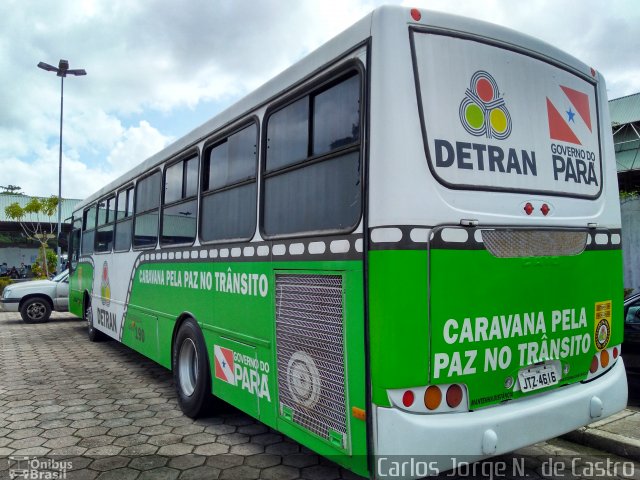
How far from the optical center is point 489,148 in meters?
3.04

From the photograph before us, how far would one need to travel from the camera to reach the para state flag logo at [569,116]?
11.2 feet

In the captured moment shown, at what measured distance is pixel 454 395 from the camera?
277cm

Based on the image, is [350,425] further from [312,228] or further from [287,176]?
[287,176]

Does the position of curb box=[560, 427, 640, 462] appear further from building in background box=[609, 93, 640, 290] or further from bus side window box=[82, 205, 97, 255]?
building in background box=[609, 93, 640, 290]

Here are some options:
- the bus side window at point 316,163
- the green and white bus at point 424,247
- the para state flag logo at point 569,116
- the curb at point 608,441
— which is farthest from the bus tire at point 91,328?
the para state flag logo at point 569,116

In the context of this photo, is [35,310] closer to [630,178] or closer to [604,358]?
[604,358]

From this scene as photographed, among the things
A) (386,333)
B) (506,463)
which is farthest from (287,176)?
(506,463)

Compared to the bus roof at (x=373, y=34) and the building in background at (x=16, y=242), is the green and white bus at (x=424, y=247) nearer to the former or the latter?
the bus roof at (x=373, y=34)

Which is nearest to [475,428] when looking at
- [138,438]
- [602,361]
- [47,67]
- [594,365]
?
[594,365]

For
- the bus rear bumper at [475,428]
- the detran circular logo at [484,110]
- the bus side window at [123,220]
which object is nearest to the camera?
the bus rear bumper at [475,428]

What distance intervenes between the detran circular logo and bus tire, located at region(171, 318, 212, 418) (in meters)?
3.01

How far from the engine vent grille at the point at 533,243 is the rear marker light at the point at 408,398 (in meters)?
0.92

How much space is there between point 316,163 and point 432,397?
5.04ft

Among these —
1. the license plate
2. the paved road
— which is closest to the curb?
the paved road
